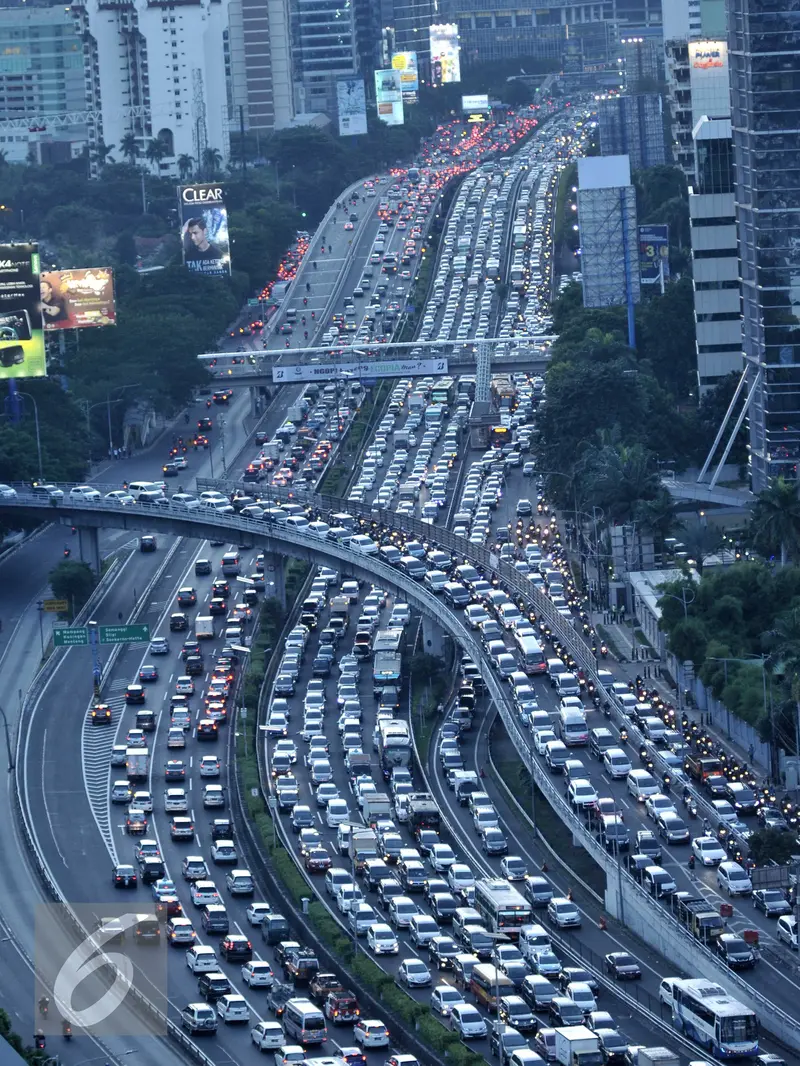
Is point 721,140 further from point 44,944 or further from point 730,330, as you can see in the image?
point 44,944

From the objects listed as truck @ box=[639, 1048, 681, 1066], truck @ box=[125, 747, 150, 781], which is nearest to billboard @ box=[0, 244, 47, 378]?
truck @ box=[125, 747, 150, 781]

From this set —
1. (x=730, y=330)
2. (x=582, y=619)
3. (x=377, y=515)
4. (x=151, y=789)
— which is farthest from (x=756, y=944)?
(x=730, y=330)

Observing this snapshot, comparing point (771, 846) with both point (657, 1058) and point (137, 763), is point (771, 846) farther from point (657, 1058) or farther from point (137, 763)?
point (137, 763)

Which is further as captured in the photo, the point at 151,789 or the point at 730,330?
the point at 730,330

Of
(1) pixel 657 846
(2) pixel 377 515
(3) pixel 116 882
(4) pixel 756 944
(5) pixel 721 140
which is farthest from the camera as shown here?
(5) pixel 721 140

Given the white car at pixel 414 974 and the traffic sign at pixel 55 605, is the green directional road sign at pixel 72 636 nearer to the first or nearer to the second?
the traffic sign at pixel 55 605

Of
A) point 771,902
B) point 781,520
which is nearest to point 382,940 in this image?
point 771,902

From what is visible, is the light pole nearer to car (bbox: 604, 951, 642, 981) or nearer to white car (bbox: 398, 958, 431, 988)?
white car (bbox: 398, 958, 431, 988)
